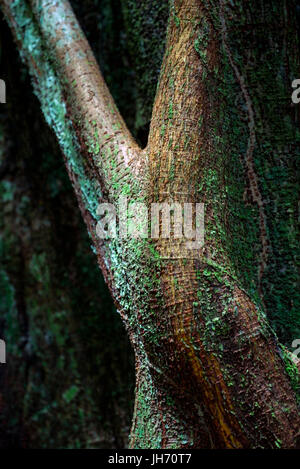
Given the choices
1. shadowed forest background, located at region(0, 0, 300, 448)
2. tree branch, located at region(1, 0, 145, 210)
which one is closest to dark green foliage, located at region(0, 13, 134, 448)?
shadowed forest background, located at region(0, 0, 300, 448)

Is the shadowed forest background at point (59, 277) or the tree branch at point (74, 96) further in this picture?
the shadowed forest background at point (59, 277)

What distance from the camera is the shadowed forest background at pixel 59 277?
1.65m

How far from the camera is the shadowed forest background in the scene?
1646 millimetres

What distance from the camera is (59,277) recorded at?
181 centimetres

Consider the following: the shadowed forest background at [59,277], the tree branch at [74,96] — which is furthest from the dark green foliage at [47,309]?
the tree branch at [74,96]

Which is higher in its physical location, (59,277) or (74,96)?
(74,96)

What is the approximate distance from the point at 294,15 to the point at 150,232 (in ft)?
2.45

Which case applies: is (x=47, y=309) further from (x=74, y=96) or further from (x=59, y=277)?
(x=74, y=96)

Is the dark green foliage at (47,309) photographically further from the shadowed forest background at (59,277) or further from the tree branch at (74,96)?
the tree branch at (74,96)

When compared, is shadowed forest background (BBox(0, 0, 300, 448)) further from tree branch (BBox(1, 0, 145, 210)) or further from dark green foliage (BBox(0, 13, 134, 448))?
tree branch (BBox(1, 0, 145, 210))

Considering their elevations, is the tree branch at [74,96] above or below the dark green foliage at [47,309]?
above

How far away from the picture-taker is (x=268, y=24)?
1268mm

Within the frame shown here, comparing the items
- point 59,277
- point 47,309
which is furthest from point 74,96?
point 47,309
